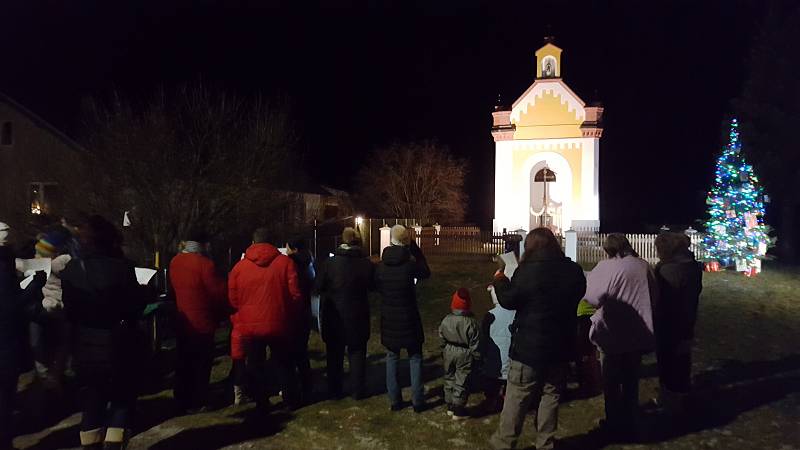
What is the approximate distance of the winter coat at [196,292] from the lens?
5.34 meters

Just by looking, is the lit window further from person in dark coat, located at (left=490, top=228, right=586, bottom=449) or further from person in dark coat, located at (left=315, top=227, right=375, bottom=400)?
person in dark coat, located at (left=490, top=228, right=586, bottom=449)

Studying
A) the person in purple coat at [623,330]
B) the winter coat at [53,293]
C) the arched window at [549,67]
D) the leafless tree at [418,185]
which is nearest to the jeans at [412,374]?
the person in purple coat at [623,330]

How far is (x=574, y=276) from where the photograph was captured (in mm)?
4277

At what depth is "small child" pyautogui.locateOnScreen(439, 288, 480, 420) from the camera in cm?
527

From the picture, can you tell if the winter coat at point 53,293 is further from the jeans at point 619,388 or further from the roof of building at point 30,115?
the roof of building at point 30,115

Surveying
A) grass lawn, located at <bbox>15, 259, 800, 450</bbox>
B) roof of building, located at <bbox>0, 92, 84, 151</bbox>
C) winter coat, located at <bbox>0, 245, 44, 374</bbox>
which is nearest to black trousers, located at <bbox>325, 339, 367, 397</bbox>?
grass lawn, located at <bbox>15, 259, 800, 450</bbox>

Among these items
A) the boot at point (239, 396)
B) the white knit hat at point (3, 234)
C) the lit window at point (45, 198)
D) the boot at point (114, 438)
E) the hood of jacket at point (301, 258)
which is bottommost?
the boot at point (239, 396)

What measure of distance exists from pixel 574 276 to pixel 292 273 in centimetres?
251

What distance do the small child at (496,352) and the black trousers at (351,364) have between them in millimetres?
1234

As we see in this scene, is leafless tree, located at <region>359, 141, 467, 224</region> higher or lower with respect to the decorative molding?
lower

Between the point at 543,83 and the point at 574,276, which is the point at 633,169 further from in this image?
the point at 574,276

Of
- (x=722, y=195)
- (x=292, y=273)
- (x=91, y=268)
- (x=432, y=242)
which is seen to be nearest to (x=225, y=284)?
(x=292, y=273)

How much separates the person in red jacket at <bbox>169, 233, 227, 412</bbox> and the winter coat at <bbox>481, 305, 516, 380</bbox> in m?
2.54

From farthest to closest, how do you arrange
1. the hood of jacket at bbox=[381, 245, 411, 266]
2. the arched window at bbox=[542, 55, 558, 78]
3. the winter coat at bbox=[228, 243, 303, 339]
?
the arched window at bbox=[542, 55, 558, 78] → the hood of jacket at bbox=[381, 245, 411, 266] → the winter coat at bbox=[228, 243, 303, 339]
